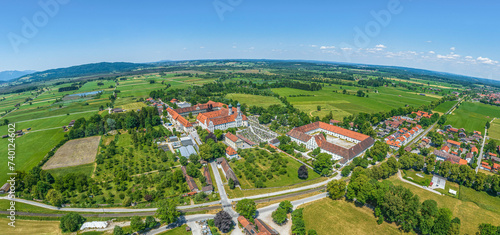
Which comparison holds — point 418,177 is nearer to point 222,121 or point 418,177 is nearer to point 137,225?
point 222,121

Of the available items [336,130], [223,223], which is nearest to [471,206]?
[336,130]

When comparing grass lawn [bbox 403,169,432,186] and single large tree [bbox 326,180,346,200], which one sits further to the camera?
grass lawn [bbox 403,169,432,186]

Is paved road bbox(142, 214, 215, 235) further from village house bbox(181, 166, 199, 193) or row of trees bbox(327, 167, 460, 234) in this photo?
row of trees bbox(327, 167, 460, 234)

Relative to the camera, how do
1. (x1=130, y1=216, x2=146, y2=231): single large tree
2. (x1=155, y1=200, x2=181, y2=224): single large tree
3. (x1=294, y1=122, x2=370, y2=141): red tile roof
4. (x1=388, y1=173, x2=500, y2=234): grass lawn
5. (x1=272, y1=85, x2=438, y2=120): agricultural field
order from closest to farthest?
(x1=130, y1=216, x2=146, y2=231): single large tree → (x1=155, y1=200, x2=181, y2=224): single large tree → (x1=388, y1=173, x2=500, y2=234): grass lawn → (x1=294, y1=122, x2=370, y2=141): red tile roof → (x1=272, y1=85, x2=438, y2=120): agricultural field

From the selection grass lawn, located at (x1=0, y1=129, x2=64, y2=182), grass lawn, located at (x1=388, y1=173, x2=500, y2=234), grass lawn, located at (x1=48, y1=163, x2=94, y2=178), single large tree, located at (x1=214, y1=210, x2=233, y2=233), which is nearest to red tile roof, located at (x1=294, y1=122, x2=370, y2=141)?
grass lawn, located at (x1=388, y1=173, x2=500, y2=234)

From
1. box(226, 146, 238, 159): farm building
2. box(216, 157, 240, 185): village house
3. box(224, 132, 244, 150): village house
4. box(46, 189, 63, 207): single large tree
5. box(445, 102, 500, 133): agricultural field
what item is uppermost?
box(445, 102, 500, 133): agricultural field

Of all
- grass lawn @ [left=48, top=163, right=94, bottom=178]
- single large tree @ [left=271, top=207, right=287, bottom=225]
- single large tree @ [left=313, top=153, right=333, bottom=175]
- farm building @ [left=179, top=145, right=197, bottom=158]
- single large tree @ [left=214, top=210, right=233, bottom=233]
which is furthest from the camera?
farm building @ [left=179, top=145, right=197, bottom=158]

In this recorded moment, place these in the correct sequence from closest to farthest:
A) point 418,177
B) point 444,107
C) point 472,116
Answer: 1. point 418,177
2. point 472,116
3. point 444,107

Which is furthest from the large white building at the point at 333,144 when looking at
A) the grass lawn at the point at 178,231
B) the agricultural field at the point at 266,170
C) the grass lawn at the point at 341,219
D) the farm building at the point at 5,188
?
the farm building at the point at 5,188
